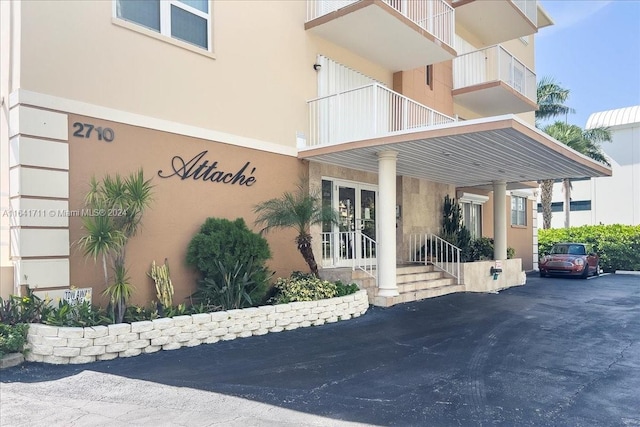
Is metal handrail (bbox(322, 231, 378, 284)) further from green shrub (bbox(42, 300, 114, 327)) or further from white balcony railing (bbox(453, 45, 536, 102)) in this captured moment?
white balcony railing (bbox(453, 45, 536, 102))

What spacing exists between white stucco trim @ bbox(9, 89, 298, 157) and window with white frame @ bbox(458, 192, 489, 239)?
9904 mm

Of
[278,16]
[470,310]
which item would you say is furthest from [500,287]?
[278,16]

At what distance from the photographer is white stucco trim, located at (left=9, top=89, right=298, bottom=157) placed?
682 centimetres

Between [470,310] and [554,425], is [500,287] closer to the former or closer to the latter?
[470,310]

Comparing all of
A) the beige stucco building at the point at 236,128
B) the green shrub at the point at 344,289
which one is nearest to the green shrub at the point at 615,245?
the beige stucco building at the point at 236,128

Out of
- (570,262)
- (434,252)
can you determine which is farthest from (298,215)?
(570,262)

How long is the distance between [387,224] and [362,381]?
17.8ft

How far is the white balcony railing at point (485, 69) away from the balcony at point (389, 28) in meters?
3.35

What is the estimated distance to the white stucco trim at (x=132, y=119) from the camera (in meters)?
6.82

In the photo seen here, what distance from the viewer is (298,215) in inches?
370

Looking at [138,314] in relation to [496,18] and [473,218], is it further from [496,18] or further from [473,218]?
[496,18]

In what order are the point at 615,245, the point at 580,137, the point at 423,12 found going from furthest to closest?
1. the point at 580,137
2. the point at 615,245
3. the point at 423,12

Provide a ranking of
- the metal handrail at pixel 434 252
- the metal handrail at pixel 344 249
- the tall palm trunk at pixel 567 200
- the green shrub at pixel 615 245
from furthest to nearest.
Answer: the tall palm trunk at pixel 567 200 < the green shrub at pixel 615 245 < the metal handrail at pixel 434 252 < the metal handrail at pixel 344 249

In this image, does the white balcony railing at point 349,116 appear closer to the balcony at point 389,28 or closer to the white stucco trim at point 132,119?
the white stucco trim at point 132,119
